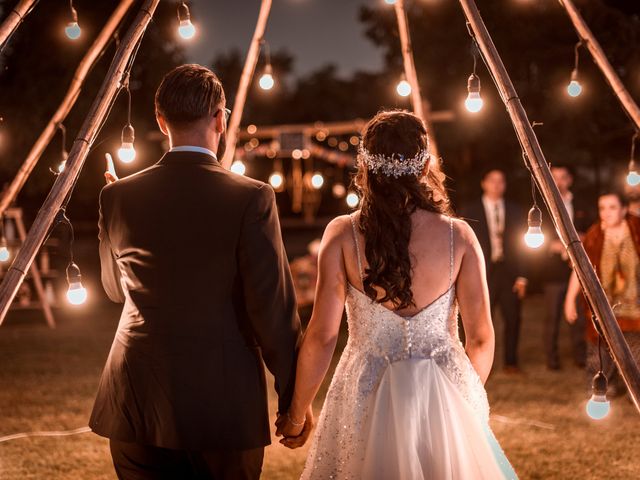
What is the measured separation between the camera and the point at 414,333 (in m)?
2.82

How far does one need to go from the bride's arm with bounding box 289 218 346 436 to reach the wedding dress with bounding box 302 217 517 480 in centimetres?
9

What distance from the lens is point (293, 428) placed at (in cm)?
274

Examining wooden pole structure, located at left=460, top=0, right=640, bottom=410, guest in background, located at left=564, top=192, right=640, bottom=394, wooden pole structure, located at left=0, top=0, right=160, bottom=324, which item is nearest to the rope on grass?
wooden pole structure, located at left=0, top=0, right=160, bottom=324

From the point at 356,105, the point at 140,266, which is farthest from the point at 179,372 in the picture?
the point at 356,105

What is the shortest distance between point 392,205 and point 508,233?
486 cm

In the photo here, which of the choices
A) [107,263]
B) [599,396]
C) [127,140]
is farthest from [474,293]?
[127,140]

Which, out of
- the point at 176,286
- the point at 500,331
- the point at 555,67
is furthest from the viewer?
the point at 555,67

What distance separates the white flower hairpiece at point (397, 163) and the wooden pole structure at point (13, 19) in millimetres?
1860

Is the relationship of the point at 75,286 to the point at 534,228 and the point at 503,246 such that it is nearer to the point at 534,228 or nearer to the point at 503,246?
the point at 534,228

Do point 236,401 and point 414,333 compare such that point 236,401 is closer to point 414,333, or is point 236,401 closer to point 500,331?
point 414,333

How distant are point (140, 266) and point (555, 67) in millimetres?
12570

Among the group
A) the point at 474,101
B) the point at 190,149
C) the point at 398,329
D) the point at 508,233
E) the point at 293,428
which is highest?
the point at 474,101

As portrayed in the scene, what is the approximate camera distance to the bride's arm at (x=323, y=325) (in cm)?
267

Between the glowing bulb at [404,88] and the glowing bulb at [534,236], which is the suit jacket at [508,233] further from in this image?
the glowing bulb at [534,236]
